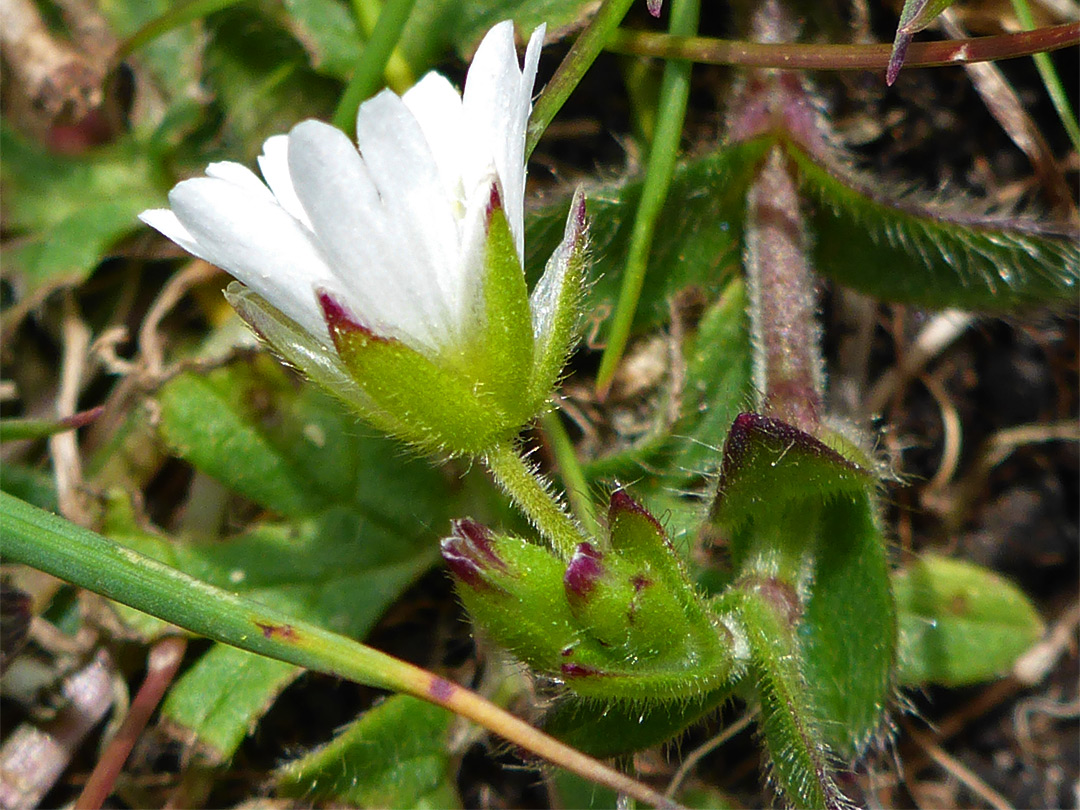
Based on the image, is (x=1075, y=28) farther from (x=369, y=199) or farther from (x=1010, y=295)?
(x=369, y=199)

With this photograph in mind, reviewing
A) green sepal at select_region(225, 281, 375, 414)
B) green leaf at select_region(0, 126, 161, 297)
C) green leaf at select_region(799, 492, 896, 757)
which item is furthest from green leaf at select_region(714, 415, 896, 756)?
green leaf at select_region(0, 126, 161, 297)

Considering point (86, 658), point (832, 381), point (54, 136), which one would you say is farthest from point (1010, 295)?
point (54, 136)

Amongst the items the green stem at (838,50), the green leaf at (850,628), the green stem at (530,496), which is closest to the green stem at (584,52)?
the green stem at (838,50)

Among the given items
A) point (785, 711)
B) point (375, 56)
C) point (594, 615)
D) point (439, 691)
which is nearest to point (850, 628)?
point (785, 711)

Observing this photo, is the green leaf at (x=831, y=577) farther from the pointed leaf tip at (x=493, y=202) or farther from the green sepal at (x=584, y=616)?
the pointed leaf tip at (x=493, y=202)

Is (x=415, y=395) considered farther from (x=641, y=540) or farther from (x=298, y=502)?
(x=298, y=502)

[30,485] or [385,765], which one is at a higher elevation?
[30,485]

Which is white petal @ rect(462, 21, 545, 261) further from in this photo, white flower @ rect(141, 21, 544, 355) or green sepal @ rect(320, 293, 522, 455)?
green sepal @ rect(320, 293, 522, 455)
